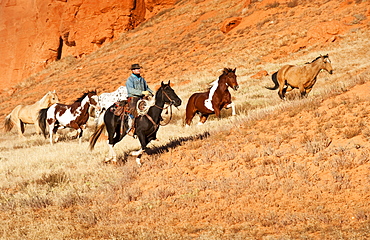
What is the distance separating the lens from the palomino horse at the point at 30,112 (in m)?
19.1

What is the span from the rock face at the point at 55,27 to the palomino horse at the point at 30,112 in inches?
1436

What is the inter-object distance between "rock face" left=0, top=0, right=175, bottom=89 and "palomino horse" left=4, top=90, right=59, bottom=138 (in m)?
36.5

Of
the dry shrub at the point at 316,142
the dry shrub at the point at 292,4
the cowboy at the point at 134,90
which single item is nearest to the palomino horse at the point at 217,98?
the cowboy at the point at 134,90

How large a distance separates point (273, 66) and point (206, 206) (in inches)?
883

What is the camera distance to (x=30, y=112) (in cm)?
1953

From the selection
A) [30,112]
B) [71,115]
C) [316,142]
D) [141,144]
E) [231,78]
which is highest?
[30,112]

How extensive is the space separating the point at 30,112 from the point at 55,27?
4561 cm

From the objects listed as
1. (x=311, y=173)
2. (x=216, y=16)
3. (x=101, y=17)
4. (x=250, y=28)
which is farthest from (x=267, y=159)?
(x=101, y=17)

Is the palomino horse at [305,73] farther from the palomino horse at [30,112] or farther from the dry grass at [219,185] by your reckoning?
the palomino horse at [30,112]

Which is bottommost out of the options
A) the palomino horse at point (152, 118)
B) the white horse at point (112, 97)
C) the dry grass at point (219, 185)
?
the dry grass at point (219, 185)

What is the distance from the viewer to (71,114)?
16.7 meters

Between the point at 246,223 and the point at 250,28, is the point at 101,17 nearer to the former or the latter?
the point at 250,28

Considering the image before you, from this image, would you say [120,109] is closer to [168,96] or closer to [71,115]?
[168,96]

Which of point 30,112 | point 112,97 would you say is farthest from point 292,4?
point 112,97
